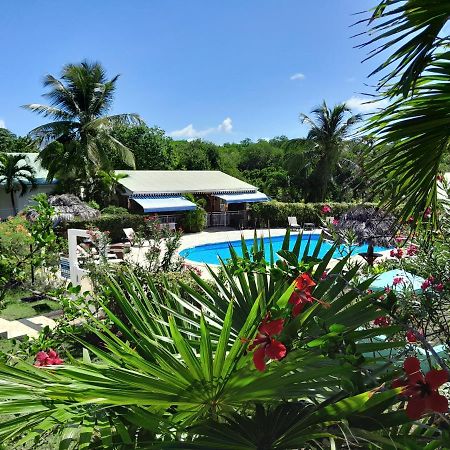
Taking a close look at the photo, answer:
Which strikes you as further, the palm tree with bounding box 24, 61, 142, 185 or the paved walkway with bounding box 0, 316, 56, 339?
the palm tree with bounding box 24, 61, 142, 185

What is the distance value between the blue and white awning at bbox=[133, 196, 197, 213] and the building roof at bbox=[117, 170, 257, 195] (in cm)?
59

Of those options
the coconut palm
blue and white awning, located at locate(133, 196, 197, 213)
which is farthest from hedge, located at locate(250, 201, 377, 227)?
the coconut palm

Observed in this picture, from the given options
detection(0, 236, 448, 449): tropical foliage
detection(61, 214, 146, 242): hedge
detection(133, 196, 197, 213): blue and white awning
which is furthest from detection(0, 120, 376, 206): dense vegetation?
detection(0, 236, 448, 449): tropical foliage

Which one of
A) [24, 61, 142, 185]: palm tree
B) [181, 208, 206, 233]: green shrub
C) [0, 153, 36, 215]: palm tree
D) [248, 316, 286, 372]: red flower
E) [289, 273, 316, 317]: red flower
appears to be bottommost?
[181, 208, 206, 233]: green shrub

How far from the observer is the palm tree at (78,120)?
94.3 ft

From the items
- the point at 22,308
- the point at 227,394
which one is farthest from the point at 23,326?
the point at 227,394

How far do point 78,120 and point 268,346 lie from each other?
3176cm

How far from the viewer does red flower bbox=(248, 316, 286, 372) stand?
1.51 m

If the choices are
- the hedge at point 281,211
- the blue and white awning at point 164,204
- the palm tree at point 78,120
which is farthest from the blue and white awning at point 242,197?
the palm tree at point 78,120

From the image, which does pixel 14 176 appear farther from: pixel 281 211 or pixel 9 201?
pixel 281 211

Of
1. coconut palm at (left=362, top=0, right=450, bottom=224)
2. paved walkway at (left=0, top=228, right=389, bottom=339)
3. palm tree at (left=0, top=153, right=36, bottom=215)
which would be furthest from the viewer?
palm tree at (left=0, top=153, right=36, bottom=215)

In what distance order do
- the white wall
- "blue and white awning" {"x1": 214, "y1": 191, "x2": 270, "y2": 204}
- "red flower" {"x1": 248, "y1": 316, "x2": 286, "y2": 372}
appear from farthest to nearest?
→ 1. the white wall
2. "blue and white awning" {"x1": 214, "y1": 191, "x2": 270, "y2": 204}
3. "red flower" {"x1": 248, "y1": 316, "x2": 286, "y2": 372}

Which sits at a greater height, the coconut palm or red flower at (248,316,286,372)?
the coconut palm

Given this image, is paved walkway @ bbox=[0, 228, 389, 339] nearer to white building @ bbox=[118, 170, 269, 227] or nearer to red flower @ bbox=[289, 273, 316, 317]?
red flower @ bbox=[289, 273, 316, 317]
